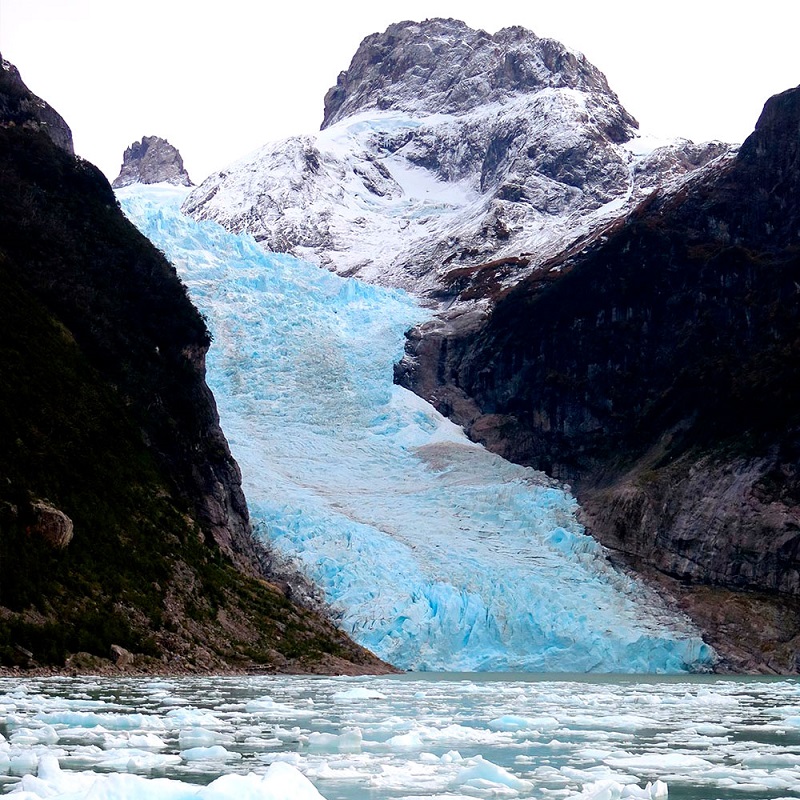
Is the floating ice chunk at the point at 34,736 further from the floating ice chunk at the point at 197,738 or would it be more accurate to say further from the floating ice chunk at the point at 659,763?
the floating ice chunk at the point at 659,763

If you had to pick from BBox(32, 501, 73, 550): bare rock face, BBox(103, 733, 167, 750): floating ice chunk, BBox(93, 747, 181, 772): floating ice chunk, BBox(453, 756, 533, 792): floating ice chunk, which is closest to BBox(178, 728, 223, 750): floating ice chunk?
BBox(103, 733, 167, 750): floating ice chunk

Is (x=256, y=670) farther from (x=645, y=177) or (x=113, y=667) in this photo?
(x=645, y=177)

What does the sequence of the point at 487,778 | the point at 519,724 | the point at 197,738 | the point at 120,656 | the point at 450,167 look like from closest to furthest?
the point at 487,778, the point at 197,738, the point at 519,724, the point at 120,656, the point at 450,167

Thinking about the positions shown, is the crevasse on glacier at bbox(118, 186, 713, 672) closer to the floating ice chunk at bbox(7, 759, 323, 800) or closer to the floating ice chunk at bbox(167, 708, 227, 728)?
the floating ice chunk at bbox(167, 708, 227, 728)

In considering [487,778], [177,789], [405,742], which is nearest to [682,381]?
[405,742]

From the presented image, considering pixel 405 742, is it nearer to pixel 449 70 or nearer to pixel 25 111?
pixel 25 111

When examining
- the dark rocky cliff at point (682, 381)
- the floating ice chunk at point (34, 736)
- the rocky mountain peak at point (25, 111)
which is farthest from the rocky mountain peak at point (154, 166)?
the floating ice chunk at point (34, 736)

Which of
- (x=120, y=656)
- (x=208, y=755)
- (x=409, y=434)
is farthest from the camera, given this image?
(x=409, y=434)
